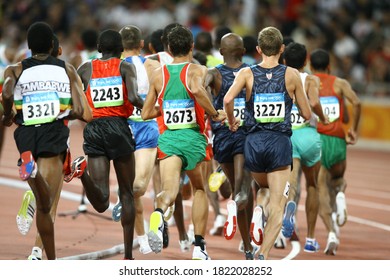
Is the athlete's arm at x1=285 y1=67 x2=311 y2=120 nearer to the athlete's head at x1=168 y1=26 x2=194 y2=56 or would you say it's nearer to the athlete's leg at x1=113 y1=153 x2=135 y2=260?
the athlete's head at x1=168 y1=26 x2=194 y2=56

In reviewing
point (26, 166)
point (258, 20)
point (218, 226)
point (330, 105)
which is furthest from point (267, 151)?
point (258, 20)

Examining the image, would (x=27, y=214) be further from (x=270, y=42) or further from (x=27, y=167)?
(x=270, y=42)

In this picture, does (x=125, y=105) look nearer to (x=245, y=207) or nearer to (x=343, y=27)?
(x=245, y=207)

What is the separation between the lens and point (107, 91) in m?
12.0

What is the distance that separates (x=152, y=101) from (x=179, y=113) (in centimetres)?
33

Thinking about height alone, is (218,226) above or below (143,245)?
below

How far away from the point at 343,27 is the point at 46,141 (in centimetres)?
2032

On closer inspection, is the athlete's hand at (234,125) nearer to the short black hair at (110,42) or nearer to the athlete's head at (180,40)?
the athlete's head at (180,40)

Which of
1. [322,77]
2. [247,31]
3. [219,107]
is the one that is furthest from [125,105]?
[247,31]

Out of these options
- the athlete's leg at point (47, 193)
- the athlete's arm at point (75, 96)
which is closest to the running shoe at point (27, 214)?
the athlete's leg at point (47, 193)

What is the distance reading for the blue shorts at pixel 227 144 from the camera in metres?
12.7

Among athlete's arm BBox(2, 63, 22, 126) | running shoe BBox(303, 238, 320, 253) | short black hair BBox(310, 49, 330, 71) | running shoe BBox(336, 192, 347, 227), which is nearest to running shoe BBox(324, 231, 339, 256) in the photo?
running shoe BBox(303, 238, 320, 253)

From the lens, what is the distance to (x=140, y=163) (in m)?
13.4

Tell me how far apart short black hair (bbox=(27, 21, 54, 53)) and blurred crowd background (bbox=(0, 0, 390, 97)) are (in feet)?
53.5
